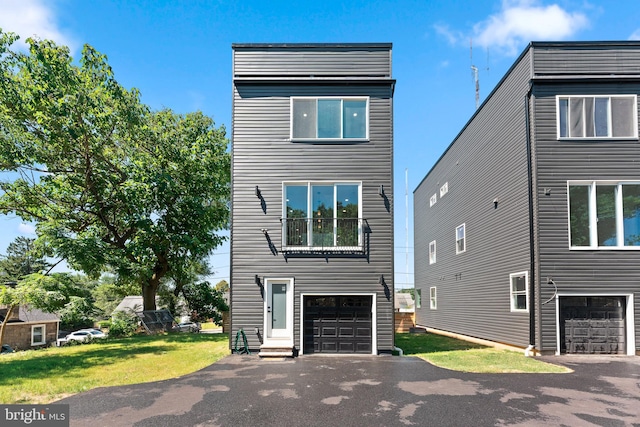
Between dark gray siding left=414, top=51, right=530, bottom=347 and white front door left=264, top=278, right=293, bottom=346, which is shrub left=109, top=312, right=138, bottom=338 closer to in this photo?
white front door left=264, top=278, right=293, bottom=346

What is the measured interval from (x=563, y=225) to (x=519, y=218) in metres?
1.20

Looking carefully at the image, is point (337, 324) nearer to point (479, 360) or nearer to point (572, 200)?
point (479, 360)

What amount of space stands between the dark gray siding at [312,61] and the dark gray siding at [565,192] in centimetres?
460

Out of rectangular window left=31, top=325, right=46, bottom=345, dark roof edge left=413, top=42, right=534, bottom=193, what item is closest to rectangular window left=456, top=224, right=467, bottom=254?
dark roof edge left=413, top=42, right=534, bottom=193

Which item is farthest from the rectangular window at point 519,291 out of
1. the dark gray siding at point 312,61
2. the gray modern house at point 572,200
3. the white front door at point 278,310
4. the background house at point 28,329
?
the background house at point 28,329

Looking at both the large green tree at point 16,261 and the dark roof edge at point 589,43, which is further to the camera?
the large green tree at point 16,261

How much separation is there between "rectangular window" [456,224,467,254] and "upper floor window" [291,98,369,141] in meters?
8.15

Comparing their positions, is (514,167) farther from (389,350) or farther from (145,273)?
(145,273)

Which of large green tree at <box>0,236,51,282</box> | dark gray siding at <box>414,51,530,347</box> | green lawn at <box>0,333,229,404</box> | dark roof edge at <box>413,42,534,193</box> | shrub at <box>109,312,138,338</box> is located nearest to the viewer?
green lawn at <box>0,333,229,404</box>

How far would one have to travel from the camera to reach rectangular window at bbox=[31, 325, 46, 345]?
2873cm

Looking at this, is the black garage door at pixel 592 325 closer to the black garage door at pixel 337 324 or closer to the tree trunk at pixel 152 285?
the black garage door at pixel 337 324

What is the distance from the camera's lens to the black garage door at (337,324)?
11.1m

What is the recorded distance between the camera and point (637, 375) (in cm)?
847

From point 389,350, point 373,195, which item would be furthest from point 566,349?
point 373,195
